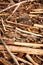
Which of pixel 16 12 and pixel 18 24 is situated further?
pixel 16 12

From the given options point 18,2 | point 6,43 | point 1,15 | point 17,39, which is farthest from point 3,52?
point 18,2

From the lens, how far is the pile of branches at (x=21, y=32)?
301cm

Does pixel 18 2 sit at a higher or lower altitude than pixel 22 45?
higher

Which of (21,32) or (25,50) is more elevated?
(21,32)

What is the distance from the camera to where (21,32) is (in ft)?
11.4

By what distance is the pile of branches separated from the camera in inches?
118

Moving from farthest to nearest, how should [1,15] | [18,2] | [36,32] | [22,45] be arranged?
[18,2], [1,15], [36,32], [22,45]

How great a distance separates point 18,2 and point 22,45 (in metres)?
1.45

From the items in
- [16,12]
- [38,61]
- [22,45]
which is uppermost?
[16,12]

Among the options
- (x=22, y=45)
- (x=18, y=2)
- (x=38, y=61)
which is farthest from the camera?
(x=18, y=2)

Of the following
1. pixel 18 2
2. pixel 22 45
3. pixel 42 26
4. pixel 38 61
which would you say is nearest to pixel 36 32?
pixel 42 26

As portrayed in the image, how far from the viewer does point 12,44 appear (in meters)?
3.19

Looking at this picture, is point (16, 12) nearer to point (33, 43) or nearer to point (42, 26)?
point (42, 26)

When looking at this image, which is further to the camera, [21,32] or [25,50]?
[21,32]
